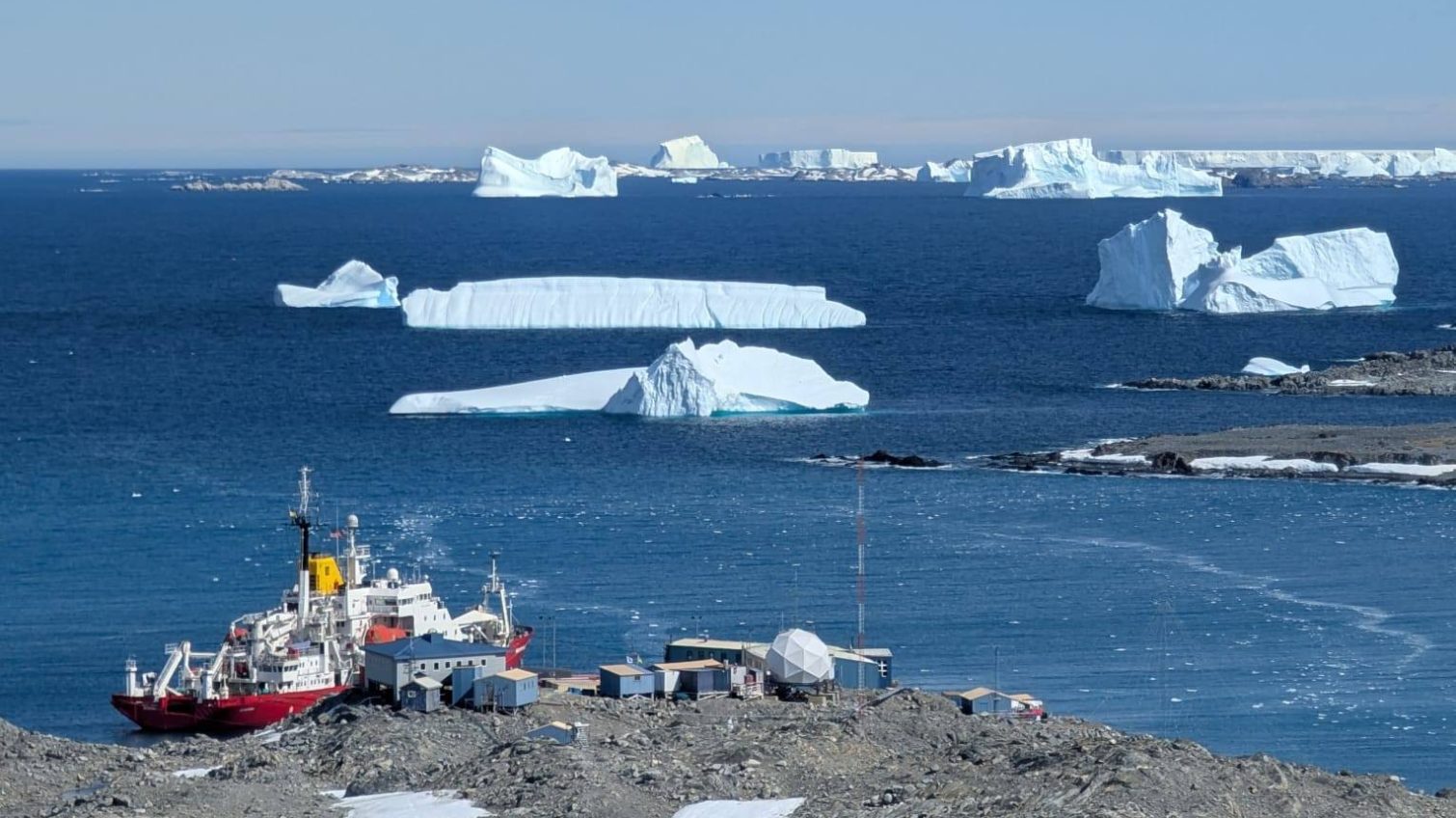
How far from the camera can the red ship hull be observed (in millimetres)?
26016

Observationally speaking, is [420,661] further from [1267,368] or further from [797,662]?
[1267,368]

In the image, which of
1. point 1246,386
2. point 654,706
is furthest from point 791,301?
point 654,706

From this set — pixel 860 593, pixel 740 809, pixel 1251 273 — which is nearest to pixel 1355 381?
pixel 1251 273

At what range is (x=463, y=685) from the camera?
22.4 m

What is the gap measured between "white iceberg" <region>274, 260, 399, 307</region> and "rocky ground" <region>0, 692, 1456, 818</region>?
173 ft

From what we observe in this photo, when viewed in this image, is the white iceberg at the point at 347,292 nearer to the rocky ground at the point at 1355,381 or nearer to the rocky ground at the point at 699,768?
the rocky ground at the point at 1355,381

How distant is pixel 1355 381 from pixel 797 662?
34.8 m

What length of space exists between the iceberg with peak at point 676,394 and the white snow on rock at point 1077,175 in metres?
96.8

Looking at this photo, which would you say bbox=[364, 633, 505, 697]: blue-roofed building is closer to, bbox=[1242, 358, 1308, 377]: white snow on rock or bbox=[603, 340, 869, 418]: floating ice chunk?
bbox=[603, 340, 869, 418]: floating ice chunk

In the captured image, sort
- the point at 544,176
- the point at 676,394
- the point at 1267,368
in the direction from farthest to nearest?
the point at 544,176 → the point at 1267,368 → the point at 676,394

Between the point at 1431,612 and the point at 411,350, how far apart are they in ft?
124

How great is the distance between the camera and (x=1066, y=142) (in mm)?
149000

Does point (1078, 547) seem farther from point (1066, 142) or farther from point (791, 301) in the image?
point (1066, 142)

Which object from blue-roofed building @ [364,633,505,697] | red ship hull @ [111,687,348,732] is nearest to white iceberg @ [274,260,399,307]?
red ship hull @ [111,687,348,732]
